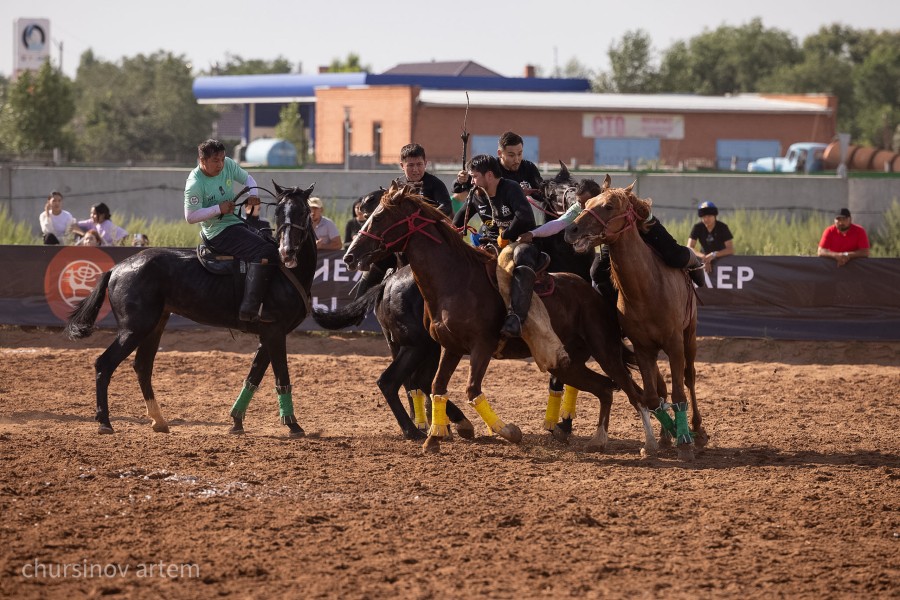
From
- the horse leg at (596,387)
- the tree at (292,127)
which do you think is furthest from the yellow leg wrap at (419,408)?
the tree at (292,127)

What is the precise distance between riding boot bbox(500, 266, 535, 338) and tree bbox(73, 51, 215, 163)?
56.5 meters

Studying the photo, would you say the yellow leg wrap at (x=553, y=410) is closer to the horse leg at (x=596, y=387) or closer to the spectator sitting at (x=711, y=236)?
Answer: the horse leg at (x=596, y=387)

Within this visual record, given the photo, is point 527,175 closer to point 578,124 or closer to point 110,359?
point 110,359

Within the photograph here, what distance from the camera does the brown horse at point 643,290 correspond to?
9.16 meters

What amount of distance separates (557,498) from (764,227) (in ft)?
43.9

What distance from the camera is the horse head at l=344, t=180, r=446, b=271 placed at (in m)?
9.39

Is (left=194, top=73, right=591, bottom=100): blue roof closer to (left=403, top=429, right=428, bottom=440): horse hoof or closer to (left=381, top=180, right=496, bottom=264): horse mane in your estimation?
(left=403, top=429, right=428, bottom=440): horse hoof

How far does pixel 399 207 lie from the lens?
9.50 meters

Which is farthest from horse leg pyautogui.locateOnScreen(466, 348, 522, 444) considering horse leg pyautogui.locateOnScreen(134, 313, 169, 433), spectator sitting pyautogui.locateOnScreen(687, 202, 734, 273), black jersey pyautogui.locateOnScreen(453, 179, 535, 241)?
spectator sitting pyautogui.locateOnScreen(687, 202, 734, 273)

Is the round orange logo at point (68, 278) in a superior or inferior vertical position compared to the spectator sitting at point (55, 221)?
inferior

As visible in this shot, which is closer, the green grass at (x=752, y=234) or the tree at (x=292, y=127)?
the green grass at (x=752, y=234)

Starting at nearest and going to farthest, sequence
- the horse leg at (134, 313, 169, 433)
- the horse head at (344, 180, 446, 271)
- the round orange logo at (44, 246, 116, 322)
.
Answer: the horse head at (344, 180, 446, 271) → the horse leg at (134, 313, 169, 433) → the round orange logo at (44, 246, 116, 322)

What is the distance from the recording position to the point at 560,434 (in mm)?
10648

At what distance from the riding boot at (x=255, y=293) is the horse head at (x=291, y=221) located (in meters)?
0.29
